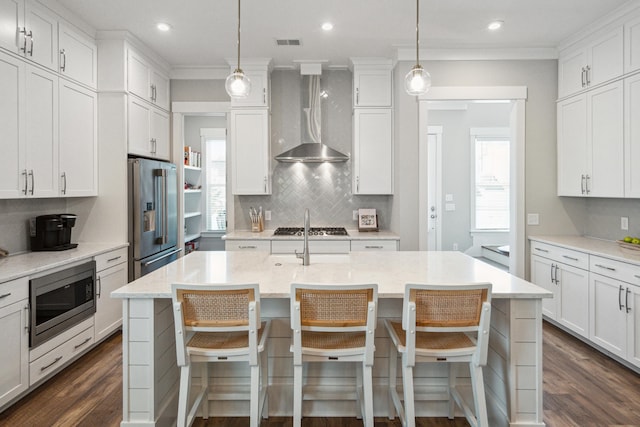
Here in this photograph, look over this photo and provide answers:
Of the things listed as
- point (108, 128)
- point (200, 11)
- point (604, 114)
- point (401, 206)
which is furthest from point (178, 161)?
point (604, 114)

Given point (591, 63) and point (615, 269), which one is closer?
point (615, 269)

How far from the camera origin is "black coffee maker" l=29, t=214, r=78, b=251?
3211mm

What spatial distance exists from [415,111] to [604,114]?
1.71 m

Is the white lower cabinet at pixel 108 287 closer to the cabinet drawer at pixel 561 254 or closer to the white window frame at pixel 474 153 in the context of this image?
the cabinet drawer at pixel 561 254

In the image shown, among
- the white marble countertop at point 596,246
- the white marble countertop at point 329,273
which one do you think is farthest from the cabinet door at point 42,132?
the white marble countertop at point 596,246

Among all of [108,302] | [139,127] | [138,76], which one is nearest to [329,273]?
[108,302]

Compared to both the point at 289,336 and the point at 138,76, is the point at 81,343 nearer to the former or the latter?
the point at 289,336

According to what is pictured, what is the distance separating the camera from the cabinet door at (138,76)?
12.7 feet

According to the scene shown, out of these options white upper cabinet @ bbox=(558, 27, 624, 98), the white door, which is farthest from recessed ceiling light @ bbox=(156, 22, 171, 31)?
the white door

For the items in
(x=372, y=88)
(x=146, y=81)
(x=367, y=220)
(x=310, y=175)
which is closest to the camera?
(x=146, y=81)

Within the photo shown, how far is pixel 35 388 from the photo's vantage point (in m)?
2.68

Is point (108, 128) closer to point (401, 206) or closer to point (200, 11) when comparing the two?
point (200, 11)

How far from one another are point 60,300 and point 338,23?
3238 millimetres

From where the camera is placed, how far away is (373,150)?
4520mm
